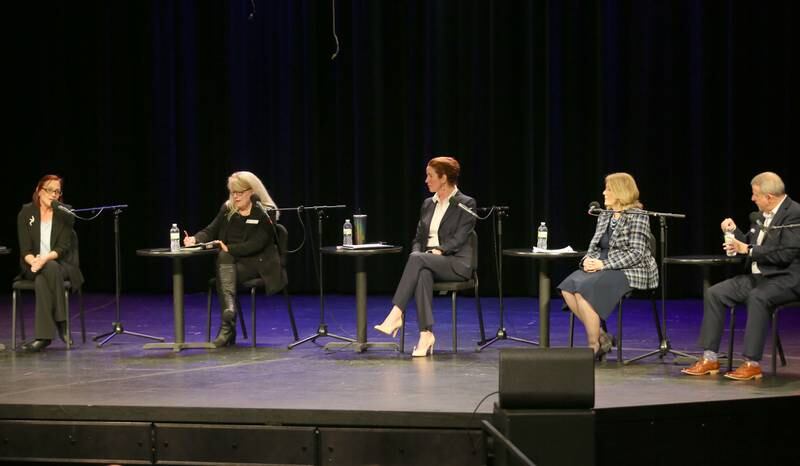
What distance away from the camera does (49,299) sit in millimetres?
6695

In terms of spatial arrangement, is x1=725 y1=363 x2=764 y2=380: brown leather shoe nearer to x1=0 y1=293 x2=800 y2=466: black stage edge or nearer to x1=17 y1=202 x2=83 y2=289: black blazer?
x1=0 y1=293 x2=800 y2=466: black stage edge

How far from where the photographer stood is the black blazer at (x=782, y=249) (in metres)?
5.45

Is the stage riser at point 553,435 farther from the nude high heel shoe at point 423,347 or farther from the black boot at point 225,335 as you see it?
the black boot at point 225,335

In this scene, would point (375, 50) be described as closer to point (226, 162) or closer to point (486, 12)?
point (486, 12)

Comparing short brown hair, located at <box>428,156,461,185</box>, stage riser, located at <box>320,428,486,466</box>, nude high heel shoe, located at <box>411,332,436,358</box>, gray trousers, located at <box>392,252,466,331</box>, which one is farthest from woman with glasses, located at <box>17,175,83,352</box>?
stage riser, located at <box>320,428,486,466</box>

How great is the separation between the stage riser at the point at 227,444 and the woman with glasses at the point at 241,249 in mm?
1820

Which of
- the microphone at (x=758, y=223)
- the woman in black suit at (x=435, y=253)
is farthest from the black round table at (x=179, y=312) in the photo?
the microphone at (x=758, y=223)

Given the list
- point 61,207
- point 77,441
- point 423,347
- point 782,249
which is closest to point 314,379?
point 423,347

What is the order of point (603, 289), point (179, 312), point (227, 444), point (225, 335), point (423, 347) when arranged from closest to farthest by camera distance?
point (227, 444), point (603, 289), point (423, 347), point (179, 312), point (225, 335)

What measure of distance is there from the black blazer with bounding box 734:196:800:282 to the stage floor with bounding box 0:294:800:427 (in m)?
0.55

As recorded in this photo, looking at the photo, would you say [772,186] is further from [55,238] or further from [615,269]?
[55,238]

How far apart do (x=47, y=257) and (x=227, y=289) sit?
118 centimetres

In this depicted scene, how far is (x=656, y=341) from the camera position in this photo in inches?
264

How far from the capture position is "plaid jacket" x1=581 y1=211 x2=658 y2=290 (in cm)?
594
